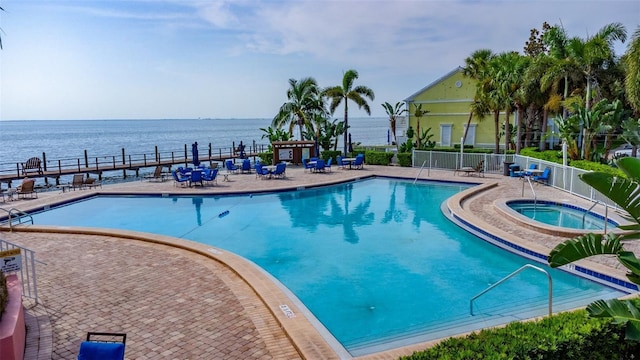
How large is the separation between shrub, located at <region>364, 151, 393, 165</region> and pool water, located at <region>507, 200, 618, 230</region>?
1215 centimetres

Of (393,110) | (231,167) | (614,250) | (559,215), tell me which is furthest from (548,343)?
(393,110)

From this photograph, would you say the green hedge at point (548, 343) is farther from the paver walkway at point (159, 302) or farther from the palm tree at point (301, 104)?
the palm tree at point (301, 104)

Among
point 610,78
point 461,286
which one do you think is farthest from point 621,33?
point 461,286

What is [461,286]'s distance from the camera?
29.6 ft

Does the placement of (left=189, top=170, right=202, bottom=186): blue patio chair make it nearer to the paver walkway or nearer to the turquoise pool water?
the turquoise pool water

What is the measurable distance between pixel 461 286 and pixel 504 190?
10.0 meters

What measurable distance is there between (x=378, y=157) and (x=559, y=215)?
13913 millimetres

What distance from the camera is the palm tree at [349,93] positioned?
30922 millimetres

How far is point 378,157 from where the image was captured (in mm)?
27406

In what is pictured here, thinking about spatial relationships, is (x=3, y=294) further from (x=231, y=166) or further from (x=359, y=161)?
(x=359, y=161)

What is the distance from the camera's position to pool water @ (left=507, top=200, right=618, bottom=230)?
1340cm

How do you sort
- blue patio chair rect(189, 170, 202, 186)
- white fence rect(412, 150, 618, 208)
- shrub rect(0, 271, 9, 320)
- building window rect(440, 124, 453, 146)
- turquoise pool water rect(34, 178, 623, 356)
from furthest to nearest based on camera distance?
building window rect(440, 124, 453, 146) → blue patio chair rect(189, 170, 202, 186) → white fence rect(412, 150, 618, 208) → turquoise pool water rect(34, 178, 623, 356) → shrub rect(0, 271, 9, 320)

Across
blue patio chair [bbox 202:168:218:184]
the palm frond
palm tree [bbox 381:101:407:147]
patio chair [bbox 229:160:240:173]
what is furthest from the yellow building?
the palm frond

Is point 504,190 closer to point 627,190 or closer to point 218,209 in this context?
point 218,209
